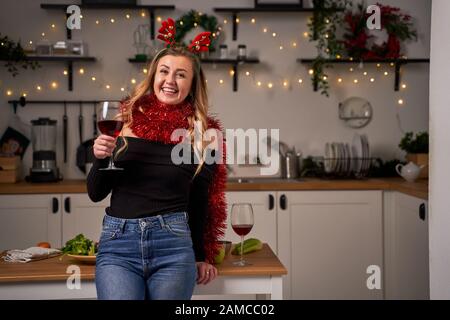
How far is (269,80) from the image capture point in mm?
4152

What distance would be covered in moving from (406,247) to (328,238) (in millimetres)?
430

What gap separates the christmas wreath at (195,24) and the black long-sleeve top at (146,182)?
7.44 feet

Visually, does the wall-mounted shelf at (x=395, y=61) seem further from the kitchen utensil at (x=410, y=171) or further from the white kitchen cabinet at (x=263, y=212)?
the white kitchen cabinet at (x=263, y=212)

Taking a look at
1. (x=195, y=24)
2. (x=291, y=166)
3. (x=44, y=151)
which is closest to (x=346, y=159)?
(x=291, y=166)

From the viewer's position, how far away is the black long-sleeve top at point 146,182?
1.77 meters

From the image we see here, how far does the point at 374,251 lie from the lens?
3.66 m

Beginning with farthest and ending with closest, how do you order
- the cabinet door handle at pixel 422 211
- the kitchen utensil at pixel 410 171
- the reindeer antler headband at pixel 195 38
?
the kitchen utensil at pixel 410 171 → the cabinet door handle at pixel 422 211 → the reindeer antler headband at pixel 195 38

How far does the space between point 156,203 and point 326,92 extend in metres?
2.47

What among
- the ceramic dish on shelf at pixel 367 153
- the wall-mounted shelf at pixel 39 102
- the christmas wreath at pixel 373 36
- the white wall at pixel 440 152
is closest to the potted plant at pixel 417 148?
the ceramic dish on shelf at pixel 367 153

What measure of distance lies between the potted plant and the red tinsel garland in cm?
210

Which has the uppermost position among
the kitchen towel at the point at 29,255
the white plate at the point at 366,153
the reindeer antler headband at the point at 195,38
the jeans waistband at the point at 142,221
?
the reindeer antler headband at the point at 195,38

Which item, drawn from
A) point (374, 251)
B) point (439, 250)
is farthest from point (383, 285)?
point (439, 250)

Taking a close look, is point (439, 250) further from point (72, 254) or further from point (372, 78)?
point (372, 78)

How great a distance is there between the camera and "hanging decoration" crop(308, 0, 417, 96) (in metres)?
4.02
